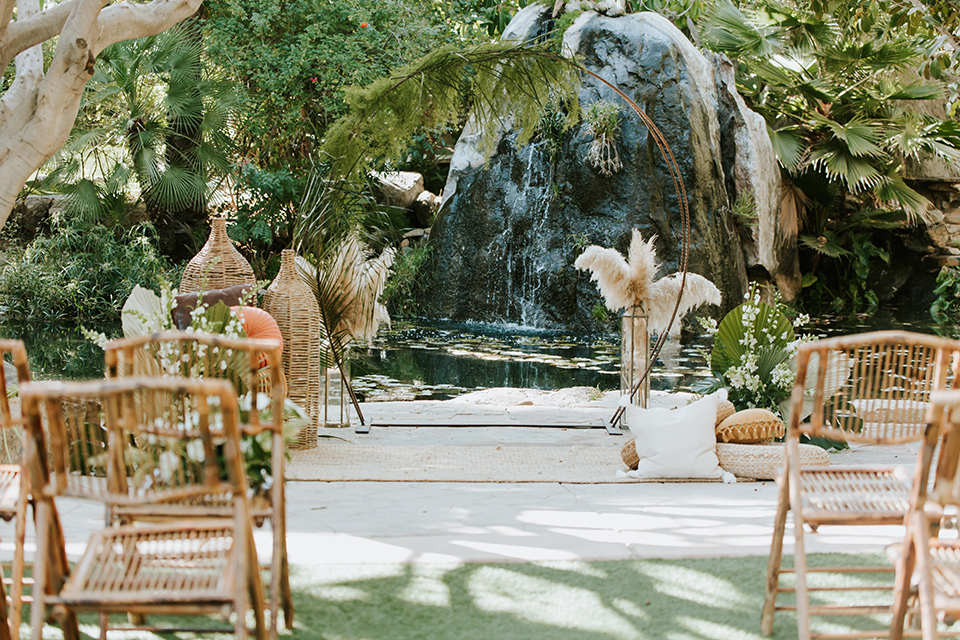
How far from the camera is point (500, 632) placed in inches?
90.8

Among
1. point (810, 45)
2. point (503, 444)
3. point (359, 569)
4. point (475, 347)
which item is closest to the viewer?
point (359, 569)

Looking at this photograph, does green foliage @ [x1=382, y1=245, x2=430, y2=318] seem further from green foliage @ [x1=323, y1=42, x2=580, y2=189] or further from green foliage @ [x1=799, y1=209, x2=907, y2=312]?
green foliage @ [x1=323, y1=42, x2=580, y2=189]

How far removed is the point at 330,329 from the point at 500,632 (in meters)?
3.70

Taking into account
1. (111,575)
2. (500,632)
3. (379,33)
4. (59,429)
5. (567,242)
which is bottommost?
(500,632)

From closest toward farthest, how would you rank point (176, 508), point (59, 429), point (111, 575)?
point (59, 429) < point (111, 575) < point (176, 508)

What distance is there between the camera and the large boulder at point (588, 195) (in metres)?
11.5

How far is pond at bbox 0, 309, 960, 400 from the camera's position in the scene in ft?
29.1

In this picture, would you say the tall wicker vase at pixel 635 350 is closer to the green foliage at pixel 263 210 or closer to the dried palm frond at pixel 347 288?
the dried palm frond at pixel 347 288

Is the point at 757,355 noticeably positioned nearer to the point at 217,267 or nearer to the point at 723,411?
the point at 723,411

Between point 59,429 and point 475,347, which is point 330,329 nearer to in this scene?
point 59,429

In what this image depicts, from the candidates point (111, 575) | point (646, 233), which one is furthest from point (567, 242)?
point (111, 575)

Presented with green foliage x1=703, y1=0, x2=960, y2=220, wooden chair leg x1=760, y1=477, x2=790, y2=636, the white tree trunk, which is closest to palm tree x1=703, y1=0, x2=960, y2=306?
green foliage x1=703, y1=0, x2=960, y2=220

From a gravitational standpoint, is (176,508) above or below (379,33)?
below

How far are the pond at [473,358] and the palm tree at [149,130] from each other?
7.38 feet
